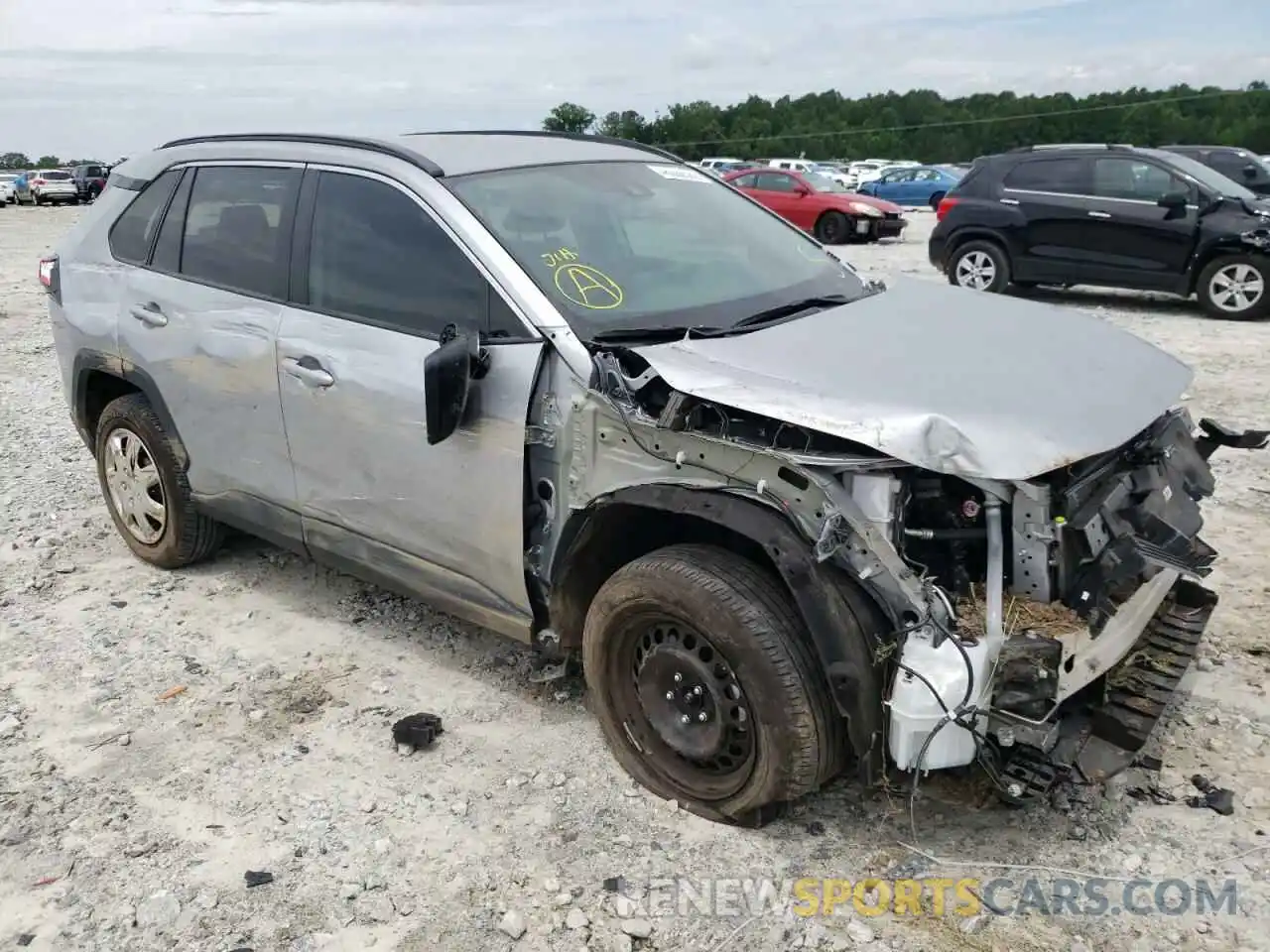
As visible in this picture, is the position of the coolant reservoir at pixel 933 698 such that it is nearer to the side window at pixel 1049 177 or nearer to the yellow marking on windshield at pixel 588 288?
the yellow marking on windshield at pixel 588 288

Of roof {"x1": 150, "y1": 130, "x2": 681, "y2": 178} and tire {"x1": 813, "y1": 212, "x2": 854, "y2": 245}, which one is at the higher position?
roof {"x1": 150, "y1": 130, "x2": 681, "y2": 178}

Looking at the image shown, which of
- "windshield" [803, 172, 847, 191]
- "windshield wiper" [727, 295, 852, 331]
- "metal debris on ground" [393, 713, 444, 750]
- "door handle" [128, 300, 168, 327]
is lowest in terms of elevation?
"metal debris on ground" [393, 713, 444, 750]

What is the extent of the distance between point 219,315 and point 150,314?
533 mm

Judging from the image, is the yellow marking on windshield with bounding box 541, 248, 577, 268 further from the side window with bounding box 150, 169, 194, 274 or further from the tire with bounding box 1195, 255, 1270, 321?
the tire with bounding box 1195, 255, 1270, 321

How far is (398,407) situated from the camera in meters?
3.52

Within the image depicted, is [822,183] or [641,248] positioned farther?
[822,183]

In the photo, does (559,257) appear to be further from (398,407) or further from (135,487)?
(135,487)

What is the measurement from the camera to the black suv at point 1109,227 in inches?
434

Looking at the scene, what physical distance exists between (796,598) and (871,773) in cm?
51

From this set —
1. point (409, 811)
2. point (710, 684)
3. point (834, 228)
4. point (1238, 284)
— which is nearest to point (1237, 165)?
point (834, 228)

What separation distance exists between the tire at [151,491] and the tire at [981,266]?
950cm

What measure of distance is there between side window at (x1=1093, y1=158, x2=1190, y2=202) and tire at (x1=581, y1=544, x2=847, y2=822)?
10.4m

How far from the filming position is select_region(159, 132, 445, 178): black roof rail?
3684mm

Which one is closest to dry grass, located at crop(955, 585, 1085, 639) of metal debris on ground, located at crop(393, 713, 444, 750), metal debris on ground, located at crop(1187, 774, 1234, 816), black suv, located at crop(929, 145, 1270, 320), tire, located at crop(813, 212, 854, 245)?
metal debris on ground, located at crop(1187, 774, 1234, 816)
